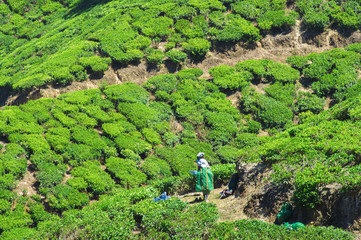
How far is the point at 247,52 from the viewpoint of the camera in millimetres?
25094

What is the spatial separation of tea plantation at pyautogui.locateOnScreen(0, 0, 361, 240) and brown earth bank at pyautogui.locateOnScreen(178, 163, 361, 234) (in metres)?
0.23

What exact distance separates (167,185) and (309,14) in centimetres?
1522

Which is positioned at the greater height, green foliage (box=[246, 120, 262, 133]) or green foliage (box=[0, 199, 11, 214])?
green foliage (box=[0, 199, 11, 214])

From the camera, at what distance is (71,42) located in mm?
26641

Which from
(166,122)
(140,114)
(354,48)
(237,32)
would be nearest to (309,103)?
(354,48)

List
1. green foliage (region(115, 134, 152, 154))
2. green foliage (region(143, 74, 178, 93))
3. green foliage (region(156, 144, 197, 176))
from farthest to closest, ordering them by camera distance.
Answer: green foliage (region(143, 74, 178, 93)) → green foliage (region(115, 134, 152, 154)) → green foliage (region(156, 144, 197, 176))

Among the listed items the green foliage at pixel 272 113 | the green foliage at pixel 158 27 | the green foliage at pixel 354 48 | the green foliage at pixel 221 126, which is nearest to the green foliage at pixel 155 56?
the green foliage at pixel 158 27

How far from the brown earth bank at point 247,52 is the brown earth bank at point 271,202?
412 inches

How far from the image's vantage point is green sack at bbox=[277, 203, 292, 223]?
35.4ft

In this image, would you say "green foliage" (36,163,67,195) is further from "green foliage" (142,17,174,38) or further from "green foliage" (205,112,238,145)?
"green foliage" (142,17,174,38)

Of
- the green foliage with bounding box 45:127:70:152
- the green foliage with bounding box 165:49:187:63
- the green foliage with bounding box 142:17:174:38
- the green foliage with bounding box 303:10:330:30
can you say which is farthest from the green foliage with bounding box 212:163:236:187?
the green foliage with bounding box 303:10:330:30

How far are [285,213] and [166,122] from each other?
11.0 meters

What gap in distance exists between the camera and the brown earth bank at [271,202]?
32.4ft

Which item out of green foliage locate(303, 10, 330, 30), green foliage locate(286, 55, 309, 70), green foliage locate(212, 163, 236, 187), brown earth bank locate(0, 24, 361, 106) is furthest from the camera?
green foliage locate(303, 10, 330, 30)
